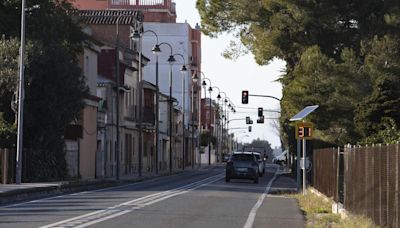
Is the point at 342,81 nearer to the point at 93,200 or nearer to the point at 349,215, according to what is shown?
the point at 93,200

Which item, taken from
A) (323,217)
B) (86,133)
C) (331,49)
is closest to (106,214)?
(323,217)

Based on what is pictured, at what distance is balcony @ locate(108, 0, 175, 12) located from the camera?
318ft

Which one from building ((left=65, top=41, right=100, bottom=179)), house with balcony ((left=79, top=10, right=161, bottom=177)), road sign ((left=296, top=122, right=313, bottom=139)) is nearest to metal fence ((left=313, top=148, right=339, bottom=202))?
road sign ((left=296, top=122, right=313, bottom=139))

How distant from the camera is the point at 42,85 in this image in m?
39.1

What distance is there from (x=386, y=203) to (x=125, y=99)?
51.6 metres

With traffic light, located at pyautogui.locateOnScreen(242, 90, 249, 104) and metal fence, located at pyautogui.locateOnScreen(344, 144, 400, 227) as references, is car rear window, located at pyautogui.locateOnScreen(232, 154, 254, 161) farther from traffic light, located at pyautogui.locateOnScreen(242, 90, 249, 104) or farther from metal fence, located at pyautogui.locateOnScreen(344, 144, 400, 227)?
metal fence, located at pyautogui.locateOnScreen(344, 144, 400, 227)

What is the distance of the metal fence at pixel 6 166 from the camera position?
3584 centimetres

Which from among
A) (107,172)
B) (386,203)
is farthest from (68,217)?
(107,172)

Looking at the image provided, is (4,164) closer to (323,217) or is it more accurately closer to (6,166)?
(6,166)

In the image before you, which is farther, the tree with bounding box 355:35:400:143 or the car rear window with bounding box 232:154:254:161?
the car rear window with bounding box 232:154:254:161

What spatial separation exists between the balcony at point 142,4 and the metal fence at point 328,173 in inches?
Result: 2687

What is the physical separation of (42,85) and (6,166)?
5.09 metres

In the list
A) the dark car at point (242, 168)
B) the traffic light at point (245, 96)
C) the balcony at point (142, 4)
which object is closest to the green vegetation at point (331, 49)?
the dark car at point (242, 168)

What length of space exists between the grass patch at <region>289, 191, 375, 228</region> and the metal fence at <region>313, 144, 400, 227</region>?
0.23m
